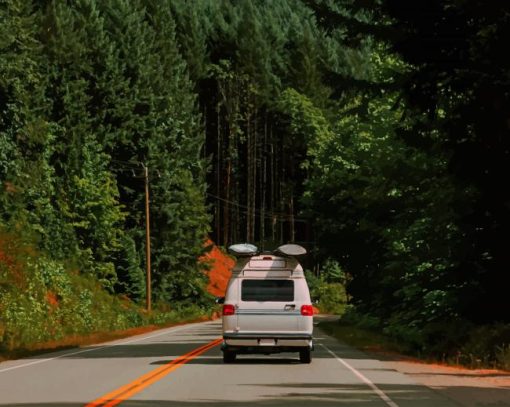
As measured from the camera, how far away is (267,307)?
88.4 ft

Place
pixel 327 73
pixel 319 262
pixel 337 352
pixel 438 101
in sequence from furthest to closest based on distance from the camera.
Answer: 1. pixel 319 262
2. pixel 337 352
3. pixel 327 73
4. pixel 438 101

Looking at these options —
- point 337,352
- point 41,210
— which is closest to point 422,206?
point 337,352

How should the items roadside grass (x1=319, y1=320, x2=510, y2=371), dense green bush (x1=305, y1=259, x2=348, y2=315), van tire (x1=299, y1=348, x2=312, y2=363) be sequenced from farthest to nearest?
1. dense green bush (x1=305, y1=259, x2=348, y2=315)
2. van tire (x1=299, y1=348, x2=312, y2=363)
3. roadside grass (x1=319, y1=320, x2=510, y2=371)

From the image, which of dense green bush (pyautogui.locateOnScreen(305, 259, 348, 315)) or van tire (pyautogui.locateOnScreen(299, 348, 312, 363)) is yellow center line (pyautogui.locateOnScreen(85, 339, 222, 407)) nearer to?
van tire (pyautogui.locateOnScreen(299, 348, 312, 363))

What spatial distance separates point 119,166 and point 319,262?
85.0 ft

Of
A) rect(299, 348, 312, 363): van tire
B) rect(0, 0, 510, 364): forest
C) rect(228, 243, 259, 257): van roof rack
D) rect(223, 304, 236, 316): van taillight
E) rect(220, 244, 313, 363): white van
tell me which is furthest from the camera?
rect(228, 243, 259, 257): van roof rack

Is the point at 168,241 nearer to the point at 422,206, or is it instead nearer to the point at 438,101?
the point at 422,206

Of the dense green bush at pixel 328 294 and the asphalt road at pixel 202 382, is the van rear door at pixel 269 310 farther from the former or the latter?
the dense green bush at pixel 328 294

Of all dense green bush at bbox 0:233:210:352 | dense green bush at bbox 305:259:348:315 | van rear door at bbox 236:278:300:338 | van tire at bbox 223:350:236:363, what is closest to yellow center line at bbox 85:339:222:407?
van tire at bbox 223:350:236:363

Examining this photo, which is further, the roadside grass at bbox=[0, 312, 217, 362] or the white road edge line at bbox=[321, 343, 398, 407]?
the roadside grass at bbox=[0, 312, 217, 362]

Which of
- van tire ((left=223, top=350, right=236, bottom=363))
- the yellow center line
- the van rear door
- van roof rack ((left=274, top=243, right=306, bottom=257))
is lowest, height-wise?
the yellow center line

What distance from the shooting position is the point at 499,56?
22859 mm

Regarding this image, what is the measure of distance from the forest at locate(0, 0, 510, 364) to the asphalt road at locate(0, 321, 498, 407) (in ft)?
15.4

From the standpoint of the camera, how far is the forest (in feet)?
84.8
